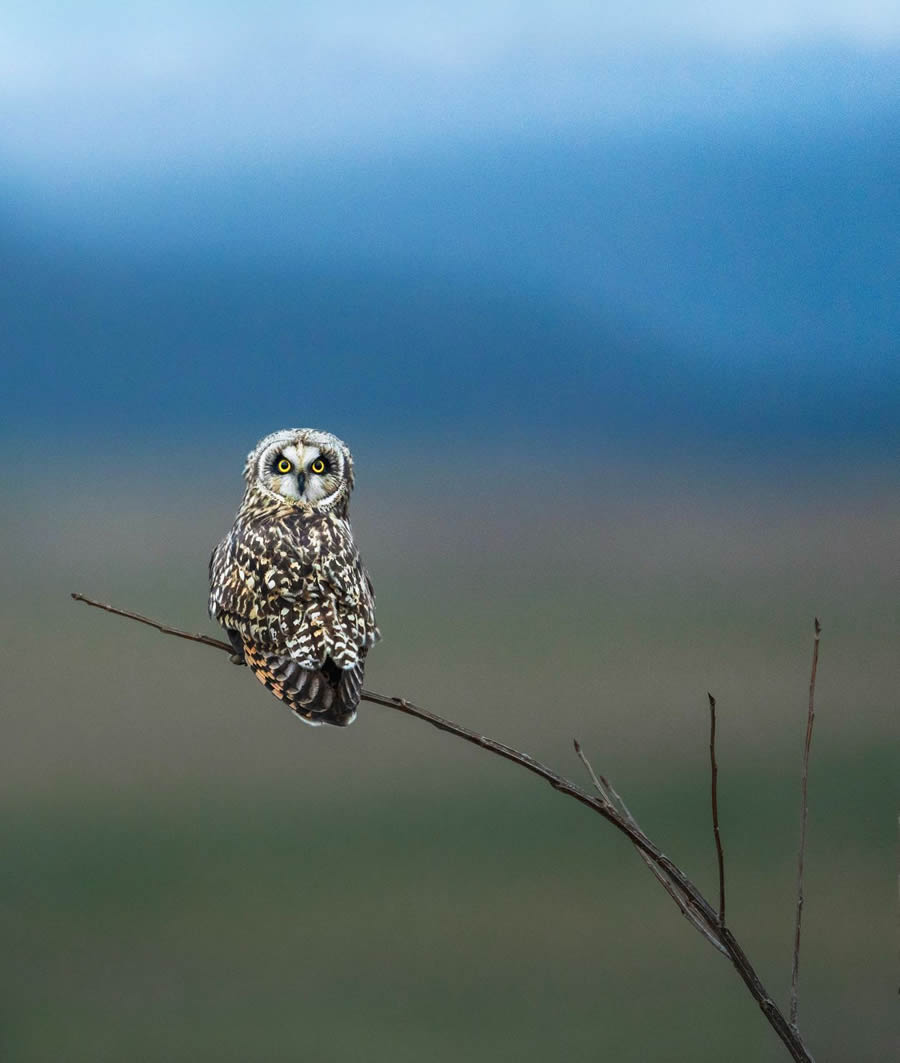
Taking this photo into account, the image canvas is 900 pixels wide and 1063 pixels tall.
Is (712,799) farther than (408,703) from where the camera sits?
No

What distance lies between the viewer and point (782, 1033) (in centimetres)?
103

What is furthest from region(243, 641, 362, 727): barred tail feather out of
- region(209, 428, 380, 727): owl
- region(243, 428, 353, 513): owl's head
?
region(243, 428, 353, 513): owl's head

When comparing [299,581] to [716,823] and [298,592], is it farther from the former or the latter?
[716,823]

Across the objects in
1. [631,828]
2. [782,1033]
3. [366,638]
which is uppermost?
[366,638]

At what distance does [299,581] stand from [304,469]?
314 millimetres

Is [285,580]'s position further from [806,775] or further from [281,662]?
[806,775]

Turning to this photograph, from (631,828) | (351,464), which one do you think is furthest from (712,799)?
(351,464)

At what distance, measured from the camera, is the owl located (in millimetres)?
1574

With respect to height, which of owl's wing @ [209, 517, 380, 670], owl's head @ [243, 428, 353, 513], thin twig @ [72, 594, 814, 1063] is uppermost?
owl's head @ [243, 428, 353, 513]

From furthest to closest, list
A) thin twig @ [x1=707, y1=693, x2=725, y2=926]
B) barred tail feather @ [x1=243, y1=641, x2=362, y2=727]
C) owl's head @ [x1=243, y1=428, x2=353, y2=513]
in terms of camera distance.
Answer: owl's head @ [x1=243, y1=428, x2=353, y2=513] → barred tail feather @ [x1=243, y1=641, x2=362, y2=727] → thin twig @ [x1=707, y1=693, x2=725, y2=926]

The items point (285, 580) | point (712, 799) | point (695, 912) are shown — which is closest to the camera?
point (712, 799)

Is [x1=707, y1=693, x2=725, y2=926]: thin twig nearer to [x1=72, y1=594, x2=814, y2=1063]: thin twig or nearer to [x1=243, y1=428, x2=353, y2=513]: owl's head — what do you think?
[x1=72, y1=594, x2=814, y2=1063]: thin twig

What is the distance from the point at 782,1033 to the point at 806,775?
245 mm

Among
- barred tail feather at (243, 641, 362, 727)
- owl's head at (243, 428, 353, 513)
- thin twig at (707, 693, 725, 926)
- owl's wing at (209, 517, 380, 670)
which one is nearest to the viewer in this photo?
thin twig at (707, 693, 725, 926)
